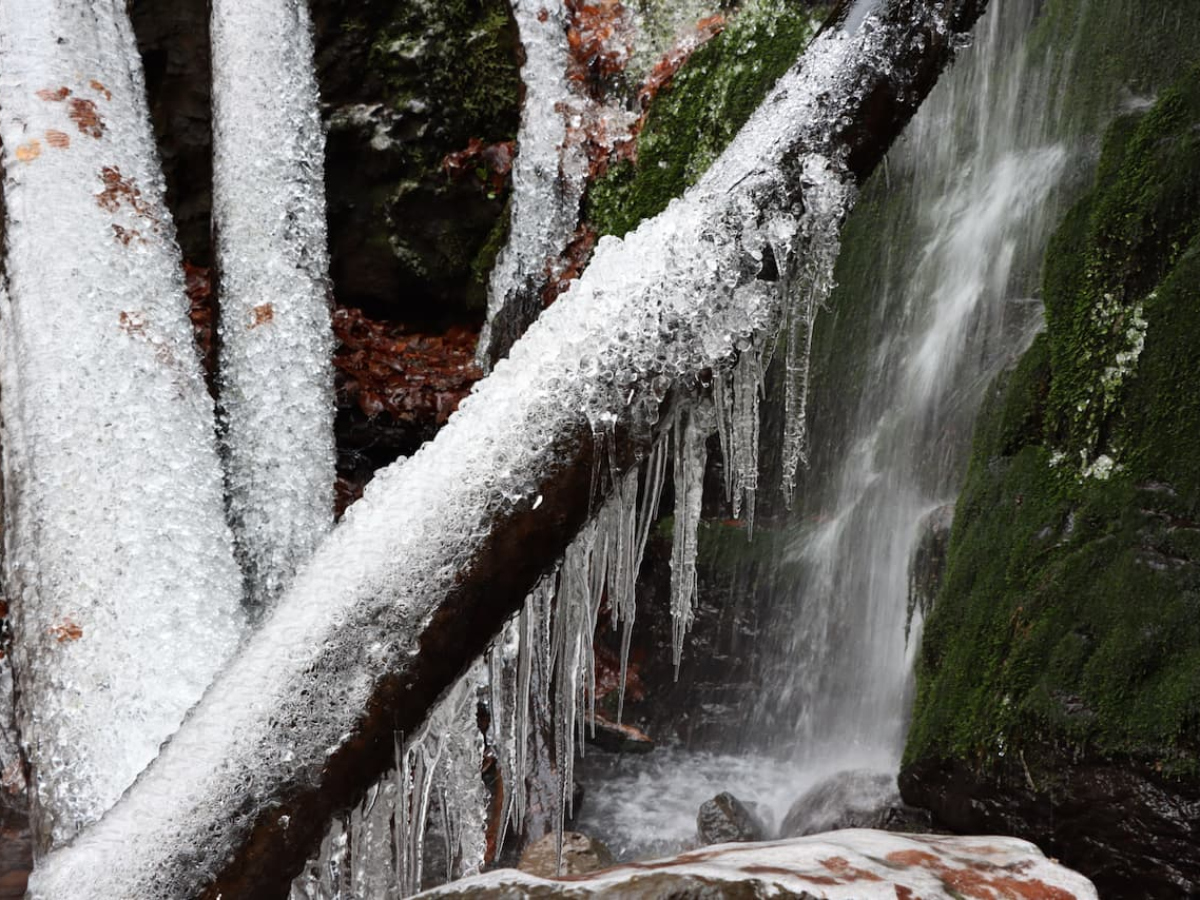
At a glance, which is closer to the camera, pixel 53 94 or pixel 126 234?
pixel 126 234

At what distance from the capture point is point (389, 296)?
743 cm

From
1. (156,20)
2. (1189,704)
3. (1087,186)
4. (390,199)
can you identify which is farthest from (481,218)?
(1189,704)

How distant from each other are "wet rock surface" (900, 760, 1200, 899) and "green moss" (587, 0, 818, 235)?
3.27 m

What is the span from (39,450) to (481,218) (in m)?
4.73

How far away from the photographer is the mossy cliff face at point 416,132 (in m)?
6.76

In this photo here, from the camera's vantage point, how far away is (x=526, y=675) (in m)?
1.94

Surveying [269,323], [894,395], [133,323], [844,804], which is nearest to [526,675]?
[133,323]

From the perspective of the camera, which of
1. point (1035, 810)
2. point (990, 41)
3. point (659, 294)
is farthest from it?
point (990, 41)

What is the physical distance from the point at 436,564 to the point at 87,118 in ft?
7.51

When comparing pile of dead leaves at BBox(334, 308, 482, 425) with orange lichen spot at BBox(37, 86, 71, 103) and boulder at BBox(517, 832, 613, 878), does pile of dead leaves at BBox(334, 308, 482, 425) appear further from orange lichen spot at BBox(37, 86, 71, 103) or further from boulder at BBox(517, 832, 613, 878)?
orange lichen spot at BBox(37, 86, 71, 103)

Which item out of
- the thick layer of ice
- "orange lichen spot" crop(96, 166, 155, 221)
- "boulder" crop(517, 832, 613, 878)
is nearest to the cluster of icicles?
the thick layer of ice

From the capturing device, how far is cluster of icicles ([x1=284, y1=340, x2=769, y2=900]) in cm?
182

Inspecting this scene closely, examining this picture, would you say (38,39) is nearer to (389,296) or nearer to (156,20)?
(389,296)

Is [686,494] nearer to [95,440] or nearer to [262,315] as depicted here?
[95,440]
